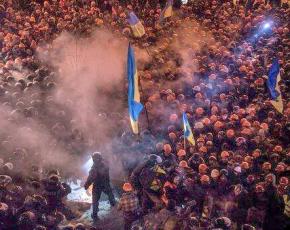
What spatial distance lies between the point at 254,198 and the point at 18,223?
414 cm

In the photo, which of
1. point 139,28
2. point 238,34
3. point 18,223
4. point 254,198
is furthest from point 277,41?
point 18,223

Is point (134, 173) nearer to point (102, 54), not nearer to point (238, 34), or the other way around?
point (102, 54)

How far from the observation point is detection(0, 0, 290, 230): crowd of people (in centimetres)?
720

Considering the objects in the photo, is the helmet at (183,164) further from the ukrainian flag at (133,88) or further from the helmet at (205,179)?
the ukrainian flag at (133,88)

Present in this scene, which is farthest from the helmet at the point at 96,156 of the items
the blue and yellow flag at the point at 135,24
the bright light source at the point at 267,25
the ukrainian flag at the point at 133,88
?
the bright light source at the point at 267,25

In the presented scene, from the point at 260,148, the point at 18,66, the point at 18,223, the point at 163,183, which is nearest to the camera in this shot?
the point at 18,223

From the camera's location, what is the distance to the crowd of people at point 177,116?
7195 millimetres

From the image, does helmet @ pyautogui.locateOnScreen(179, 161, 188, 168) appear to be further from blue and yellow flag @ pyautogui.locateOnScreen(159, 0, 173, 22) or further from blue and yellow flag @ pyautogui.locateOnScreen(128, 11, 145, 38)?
blue and yellow flag @ pyautogui.locateOnScreen(159, 0, 173, 22)

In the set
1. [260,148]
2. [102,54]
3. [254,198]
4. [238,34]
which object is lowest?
[254,198]

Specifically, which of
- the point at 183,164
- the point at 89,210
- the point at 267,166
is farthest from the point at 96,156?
the point at 267,166

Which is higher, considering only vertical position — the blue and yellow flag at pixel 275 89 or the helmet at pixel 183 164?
the blue and yellow flag at pixel 275 89

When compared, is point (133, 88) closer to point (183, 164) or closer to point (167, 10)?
point (183, 164)

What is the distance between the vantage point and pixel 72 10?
43.1ft

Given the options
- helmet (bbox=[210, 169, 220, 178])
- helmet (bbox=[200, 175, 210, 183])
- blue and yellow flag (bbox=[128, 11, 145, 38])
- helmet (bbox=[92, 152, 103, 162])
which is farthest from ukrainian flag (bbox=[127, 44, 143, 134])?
blue and yellow flag (bbox=[128, 11, 145, 38])
